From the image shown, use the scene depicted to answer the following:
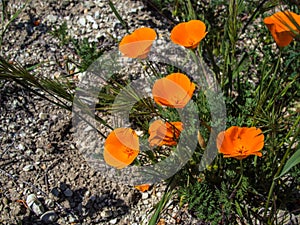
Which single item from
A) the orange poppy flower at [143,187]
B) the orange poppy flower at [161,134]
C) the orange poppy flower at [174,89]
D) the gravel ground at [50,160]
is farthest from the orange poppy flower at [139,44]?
the orange poppy flower at [143,187]

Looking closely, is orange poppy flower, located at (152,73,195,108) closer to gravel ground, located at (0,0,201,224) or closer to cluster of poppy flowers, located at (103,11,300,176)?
cluster of poppy flowers, located at (103,11,300,176)

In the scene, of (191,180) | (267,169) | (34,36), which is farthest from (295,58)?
(34,36)

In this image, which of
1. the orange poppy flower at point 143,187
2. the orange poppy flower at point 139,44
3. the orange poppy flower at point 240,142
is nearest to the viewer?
the orange poppy flower at point 240,142

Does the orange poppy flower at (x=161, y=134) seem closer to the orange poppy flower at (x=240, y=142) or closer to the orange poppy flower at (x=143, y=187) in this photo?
the orange poppy flower at (x=240, y=142)

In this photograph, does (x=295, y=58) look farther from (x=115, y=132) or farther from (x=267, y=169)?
(x=115, y=132)

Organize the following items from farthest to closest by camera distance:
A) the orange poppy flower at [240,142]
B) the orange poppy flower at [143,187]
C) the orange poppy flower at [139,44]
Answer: the orange poppy flower at [143,187] → the orange poppy flower at [139,44] → the orange poppy flower at [240,142]

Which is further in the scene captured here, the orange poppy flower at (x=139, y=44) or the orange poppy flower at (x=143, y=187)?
the orange poppy flower at (x=143, y=187)
